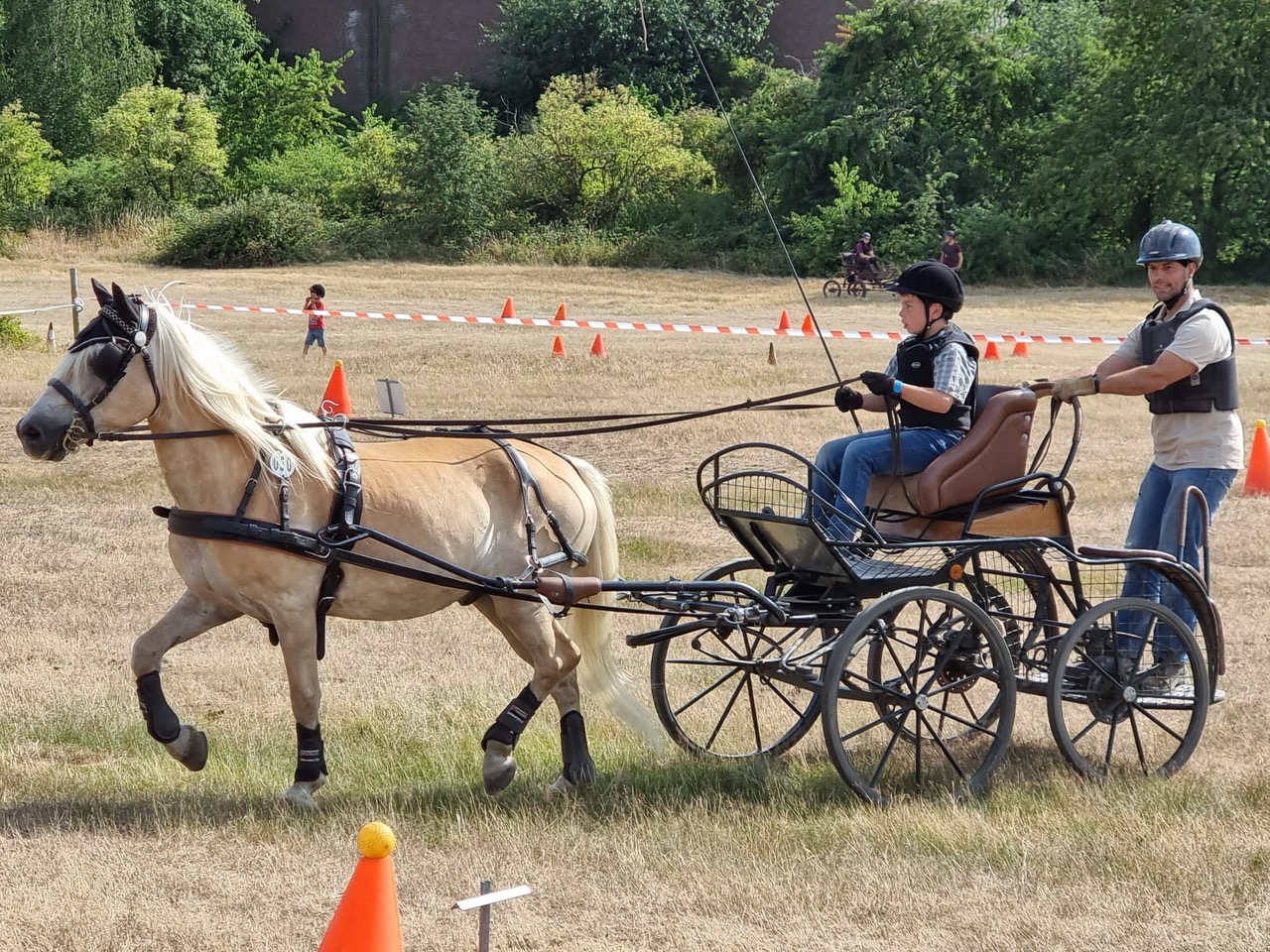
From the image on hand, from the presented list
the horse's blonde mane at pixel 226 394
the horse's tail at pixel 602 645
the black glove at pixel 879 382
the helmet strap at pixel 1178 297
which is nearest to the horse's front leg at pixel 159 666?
the horse's blonde mane at pixel 226 394

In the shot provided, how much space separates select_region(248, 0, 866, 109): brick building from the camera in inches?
2286

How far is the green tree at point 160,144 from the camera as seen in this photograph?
44.0m

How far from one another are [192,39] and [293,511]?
2070 inches

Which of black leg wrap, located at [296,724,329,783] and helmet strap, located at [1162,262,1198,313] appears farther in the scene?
helmet strap, located at [1162,262,1198,313]

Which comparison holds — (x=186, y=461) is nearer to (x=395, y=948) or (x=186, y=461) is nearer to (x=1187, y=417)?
(x=395, y=948)

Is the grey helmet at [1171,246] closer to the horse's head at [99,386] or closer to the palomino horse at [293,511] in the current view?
the palomino horse at [293,511]

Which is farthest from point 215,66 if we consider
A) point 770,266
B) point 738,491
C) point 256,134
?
point 738,491

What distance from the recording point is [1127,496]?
42.4ft

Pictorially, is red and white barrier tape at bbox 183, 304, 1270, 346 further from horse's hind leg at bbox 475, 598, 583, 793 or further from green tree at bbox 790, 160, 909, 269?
green tree at bbox 790, 160, 909, 269

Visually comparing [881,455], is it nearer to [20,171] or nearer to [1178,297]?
[1178,297]

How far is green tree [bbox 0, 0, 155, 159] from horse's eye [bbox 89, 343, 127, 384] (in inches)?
1801

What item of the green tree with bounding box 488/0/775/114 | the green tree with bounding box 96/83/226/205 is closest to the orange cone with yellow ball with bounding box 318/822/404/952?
the green tree with bounding box 96/83/226/205

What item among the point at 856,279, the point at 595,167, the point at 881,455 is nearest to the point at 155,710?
the point at 881,455

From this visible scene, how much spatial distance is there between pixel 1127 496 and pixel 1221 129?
2940cm
